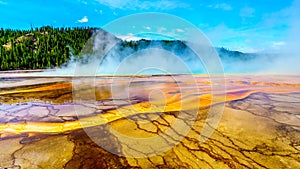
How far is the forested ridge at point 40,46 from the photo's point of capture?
33.2 metres

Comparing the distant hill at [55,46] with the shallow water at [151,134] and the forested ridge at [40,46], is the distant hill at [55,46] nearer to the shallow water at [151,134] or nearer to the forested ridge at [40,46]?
the forested ridge at [40,46]

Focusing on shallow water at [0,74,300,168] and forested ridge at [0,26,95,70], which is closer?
shallow water at [0,74,300,168]

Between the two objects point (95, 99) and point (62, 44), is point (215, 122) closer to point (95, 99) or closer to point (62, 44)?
point (95, 99)

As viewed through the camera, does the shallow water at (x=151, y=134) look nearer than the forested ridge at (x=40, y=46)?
Yes

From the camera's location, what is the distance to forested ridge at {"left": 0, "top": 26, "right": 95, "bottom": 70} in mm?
33156

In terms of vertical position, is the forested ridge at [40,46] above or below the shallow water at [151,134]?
above

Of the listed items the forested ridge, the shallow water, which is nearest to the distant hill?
the forested ridge

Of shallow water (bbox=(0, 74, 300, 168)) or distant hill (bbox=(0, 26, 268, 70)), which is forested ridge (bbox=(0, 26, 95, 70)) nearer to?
distant hill (bbox=(0, 26, 268, 70))

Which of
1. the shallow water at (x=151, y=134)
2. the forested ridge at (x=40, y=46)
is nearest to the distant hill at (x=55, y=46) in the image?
the forested ridge at (x=40, y=46)

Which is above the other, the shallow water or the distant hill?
the distant hill

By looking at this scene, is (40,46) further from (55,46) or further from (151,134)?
(151,134)

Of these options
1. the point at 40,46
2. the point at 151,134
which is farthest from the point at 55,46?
the point at 151,134

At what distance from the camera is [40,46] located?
4125 cm

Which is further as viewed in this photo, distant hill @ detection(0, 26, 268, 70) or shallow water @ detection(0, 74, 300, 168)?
distant hill @ detection(0, 26, 268, 70)
